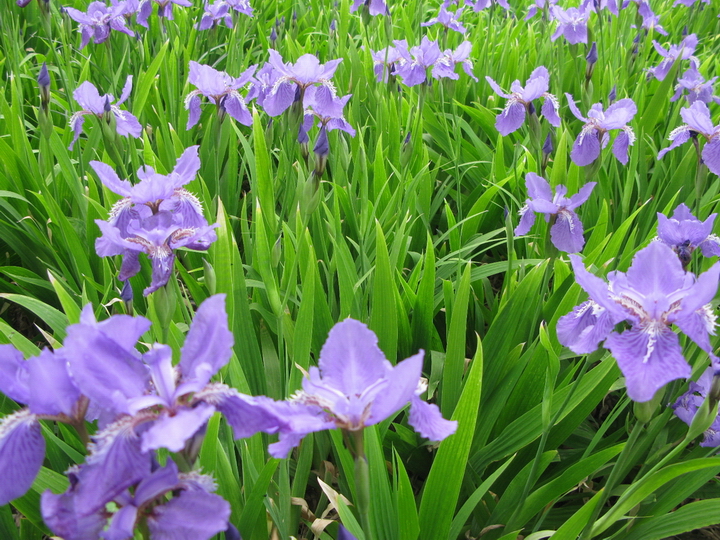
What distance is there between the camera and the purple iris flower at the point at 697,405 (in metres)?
1.21

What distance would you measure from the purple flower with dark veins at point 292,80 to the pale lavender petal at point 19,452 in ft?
4.08

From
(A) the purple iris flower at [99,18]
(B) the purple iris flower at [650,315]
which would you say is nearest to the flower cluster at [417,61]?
(A) the purple iris flower at [99,18]

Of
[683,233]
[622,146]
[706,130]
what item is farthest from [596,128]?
[683,233]

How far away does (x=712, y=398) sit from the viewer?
34.0 inches

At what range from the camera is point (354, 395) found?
0.70m

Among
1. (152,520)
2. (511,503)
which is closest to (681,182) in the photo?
(511,503)

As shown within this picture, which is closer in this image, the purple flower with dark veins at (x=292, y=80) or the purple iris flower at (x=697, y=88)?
the purple flower with dark veins at (x=292, y=80)

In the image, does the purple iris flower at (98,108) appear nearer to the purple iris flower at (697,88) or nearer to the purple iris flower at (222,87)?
the purple iris flower at (222,87)

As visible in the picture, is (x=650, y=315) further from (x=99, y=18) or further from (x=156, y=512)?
(x=99, y=18)

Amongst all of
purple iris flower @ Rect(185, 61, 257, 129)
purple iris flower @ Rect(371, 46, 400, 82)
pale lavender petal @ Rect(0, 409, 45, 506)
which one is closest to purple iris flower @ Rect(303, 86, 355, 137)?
purple iris flower @ Rect(185, 61, 257, 129)

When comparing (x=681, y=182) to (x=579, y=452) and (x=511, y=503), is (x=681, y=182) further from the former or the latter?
(x=511, y=503)

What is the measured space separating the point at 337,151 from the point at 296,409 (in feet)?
4.92

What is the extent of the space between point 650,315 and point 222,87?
1.47 metres

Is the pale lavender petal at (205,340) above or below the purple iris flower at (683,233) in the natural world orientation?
above
